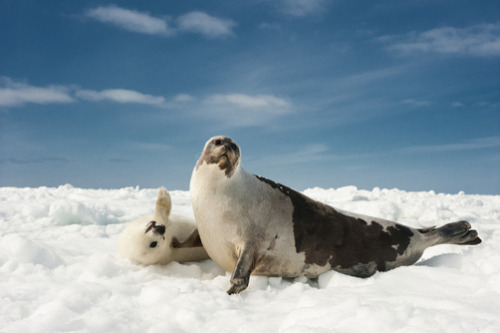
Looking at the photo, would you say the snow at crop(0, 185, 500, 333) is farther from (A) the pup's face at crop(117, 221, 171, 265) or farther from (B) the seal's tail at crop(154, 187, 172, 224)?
(B) the seal's tail at crop(154, 187, 172, 224)

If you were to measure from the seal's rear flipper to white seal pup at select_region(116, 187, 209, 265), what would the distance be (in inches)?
89.9

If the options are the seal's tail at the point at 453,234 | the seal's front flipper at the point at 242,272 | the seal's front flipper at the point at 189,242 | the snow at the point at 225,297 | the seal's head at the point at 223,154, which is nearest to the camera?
the snow at the point at 225,297

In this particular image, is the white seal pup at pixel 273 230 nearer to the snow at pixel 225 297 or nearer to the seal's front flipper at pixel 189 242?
the snow at pixel 225 297

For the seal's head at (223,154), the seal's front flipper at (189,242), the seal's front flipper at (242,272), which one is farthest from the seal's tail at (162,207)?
the seal's front flipper at (242,272)

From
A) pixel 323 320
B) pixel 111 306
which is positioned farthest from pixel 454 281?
pixel 111 306

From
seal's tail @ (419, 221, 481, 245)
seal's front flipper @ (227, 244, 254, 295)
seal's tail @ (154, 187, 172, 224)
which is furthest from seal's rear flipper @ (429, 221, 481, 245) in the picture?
seal's tail @ (154, 187, 172, 224)

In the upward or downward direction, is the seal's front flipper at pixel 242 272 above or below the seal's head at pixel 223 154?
below

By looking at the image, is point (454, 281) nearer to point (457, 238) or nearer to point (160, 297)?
point (457, 238)

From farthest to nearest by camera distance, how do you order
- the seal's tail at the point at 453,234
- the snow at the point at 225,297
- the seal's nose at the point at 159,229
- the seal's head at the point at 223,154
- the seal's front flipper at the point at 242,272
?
the seal's tail at the point at 453,234, the seal's nose at the point at 159,229, the seal's head at the point at 223,154, the seal's front flipper at the point at 242,272, the snow at the point at 225,297

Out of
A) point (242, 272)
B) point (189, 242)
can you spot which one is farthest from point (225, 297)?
point (189, 242)

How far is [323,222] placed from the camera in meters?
3.65

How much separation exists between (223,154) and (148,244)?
1083 mm

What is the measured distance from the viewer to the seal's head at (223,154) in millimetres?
3230

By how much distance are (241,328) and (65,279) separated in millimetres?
1751
